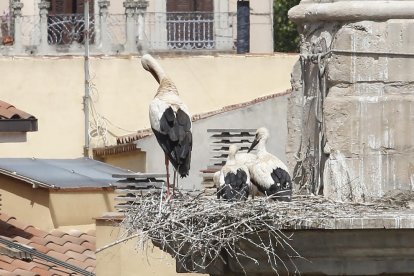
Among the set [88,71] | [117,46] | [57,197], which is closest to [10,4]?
[117,46]

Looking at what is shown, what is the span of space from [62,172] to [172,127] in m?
11.7

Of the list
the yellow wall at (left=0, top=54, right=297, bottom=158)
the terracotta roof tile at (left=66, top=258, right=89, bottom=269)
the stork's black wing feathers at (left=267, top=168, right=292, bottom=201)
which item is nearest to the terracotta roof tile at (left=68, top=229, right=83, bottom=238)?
the terracotta roof tile at (left=66, top=258, right=89, bottom=269)

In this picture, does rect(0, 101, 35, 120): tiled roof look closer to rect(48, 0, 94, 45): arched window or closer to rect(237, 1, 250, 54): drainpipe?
rect(48, 0, 94, 45): arched window

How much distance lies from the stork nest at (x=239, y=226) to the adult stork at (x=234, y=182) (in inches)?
5.6

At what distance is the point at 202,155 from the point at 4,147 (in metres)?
4.50

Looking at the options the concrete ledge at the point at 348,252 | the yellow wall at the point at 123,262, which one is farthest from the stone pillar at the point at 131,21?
the concrete ledge at the point at 348,252

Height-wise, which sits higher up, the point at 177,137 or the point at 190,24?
the point at 177,137

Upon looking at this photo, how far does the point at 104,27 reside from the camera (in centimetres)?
3138

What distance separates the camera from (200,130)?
78.9 feet

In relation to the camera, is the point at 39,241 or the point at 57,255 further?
the point at 39,241

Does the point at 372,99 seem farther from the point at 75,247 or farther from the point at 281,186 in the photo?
the point at 75,247

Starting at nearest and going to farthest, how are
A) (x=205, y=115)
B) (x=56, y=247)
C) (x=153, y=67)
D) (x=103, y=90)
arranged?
(x=153, y=67), (x=56, y=247), (x=205, y=115), (x=103, y=90)

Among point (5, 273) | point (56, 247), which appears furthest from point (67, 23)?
point (5, 273)

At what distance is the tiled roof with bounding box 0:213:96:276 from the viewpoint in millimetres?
19156
